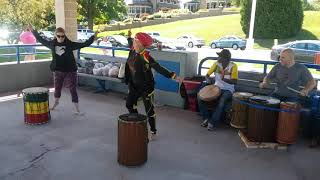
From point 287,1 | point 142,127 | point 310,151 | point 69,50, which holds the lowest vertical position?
point 310,151

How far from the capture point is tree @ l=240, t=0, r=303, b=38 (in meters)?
35.7

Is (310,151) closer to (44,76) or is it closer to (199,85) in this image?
(199,85)

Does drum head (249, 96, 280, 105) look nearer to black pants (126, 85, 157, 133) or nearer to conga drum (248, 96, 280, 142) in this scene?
conga drum (248, 96, 280, 142)

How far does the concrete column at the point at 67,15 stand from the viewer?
429 inches

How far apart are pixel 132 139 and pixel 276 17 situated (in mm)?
33937

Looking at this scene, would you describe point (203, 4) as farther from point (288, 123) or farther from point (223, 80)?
point (288, 123)

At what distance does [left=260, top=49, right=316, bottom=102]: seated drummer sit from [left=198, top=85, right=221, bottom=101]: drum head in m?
1.10

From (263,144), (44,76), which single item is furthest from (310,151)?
(44,76)

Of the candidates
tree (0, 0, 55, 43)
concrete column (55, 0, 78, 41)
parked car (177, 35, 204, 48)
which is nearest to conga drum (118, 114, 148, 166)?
concrete column (55, 0, 78, 41)

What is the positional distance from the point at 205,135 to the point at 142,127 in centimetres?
201

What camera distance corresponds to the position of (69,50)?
25.1 feet

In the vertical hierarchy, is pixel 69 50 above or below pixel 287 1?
below

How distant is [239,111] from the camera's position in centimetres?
681

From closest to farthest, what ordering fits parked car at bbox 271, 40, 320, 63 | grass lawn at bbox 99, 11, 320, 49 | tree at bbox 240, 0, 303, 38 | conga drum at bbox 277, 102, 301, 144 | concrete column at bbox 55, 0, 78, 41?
conga drum at bbox 277, 102, 301, 144 < concrete column at bbox 55, 0, 78, 41 < parked car at bbox 271, 40, 320, 63 < tree at bbox 240, 0, 303, 38 < grass lawn at bbox 99, 11, 320, 49
